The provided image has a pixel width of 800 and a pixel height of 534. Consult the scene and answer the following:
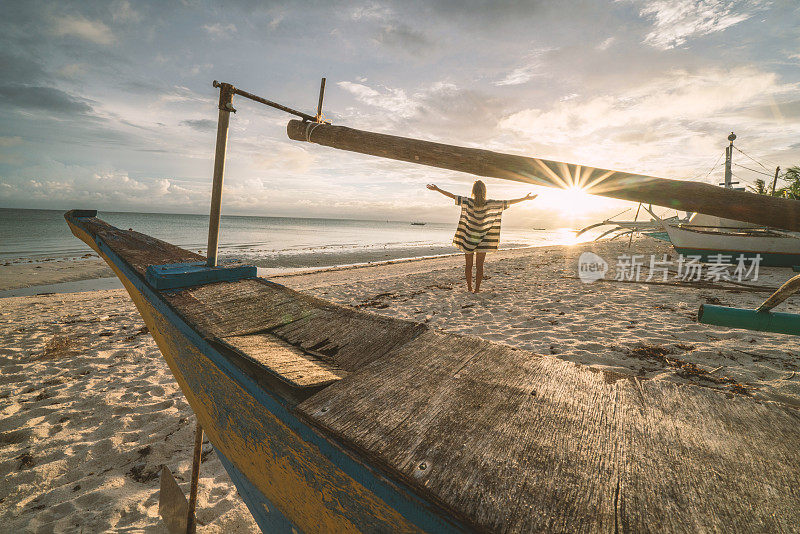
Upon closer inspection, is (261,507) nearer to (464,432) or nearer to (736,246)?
(464,432)

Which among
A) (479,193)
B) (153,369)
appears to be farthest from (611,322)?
(153,369)

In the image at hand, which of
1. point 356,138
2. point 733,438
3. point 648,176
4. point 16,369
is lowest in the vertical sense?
point 16,369

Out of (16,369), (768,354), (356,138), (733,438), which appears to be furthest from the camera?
(16,369)

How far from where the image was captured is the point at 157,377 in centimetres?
429

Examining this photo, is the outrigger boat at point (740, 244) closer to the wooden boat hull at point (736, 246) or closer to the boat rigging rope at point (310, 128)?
the wooden boat hull at point (736, 246)

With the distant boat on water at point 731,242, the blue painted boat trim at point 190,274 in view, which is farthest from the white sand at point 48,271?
the distant boat on water at point 731,242

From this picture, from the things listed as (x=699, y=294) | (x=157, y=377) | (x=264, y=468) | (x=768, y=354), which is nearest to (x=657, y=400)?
(x=264, y=468)

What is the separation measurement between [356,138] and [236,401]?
1369 mm

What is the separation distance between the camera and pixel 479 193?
6.84 metres

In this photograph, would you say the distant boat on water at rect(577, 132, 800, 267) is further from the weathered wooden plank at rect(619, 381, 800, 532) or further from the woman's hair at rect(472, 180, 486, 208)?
the weathered wooden plank at rect(619, 381, 800, 532)

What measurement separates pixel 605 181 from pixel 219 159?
2.73 m

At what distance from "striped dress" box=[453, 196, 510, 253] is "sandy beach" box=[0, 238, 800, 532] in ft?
4.50

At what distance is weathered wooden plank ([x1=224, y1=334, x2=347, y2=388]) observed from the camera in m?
1.26

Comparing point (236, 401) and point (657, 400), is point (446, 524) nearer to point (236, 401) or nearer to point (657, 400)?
point (657, 400)
